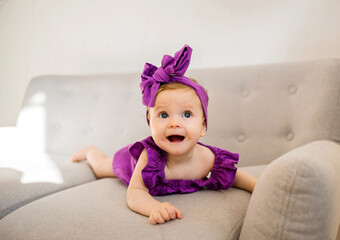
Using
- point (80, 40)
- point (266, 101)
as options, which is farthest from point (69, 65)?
point (266, 101)

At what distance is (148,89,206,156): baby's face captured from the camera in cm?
100

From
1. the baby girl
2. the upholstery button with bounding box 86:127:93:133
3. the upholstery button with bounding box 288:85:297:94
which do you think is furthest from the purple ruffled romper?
the upholstery button with bounding box 86:127:93:133

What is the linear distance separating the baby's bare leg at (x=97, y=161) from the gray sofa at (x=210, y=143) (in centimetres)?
5

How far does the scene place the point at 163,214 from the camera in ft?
2.76

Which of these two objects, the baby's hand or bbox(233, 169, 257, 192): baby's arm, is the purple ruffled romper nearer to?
bbox(233, 169, 257, 192): baby's arm

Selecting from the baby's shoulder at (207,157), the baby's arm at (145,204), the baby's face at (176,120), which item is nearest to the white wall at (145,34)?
the baby's shoulder at (207,157)

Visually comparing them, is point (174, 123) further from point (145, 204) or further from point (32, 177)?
point (32, 177)

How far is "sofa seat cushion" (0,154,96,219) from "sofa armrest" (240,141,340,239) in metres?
0.86

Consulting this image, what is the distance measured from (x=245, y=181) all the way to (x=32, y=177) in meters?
0.89

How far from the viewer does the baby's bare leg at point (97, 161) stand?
1470 millimetres

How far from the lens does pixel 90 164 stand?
1603 millimetres

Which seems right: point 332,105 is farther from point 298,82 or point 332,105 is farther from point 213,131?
point 213,131

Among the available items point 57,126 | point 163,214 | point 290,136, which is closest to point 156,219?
point 163,214

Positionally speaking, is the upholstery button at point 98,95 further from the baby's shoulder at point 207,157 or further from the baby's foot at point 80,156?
the baby's shoulder at point 207,157
